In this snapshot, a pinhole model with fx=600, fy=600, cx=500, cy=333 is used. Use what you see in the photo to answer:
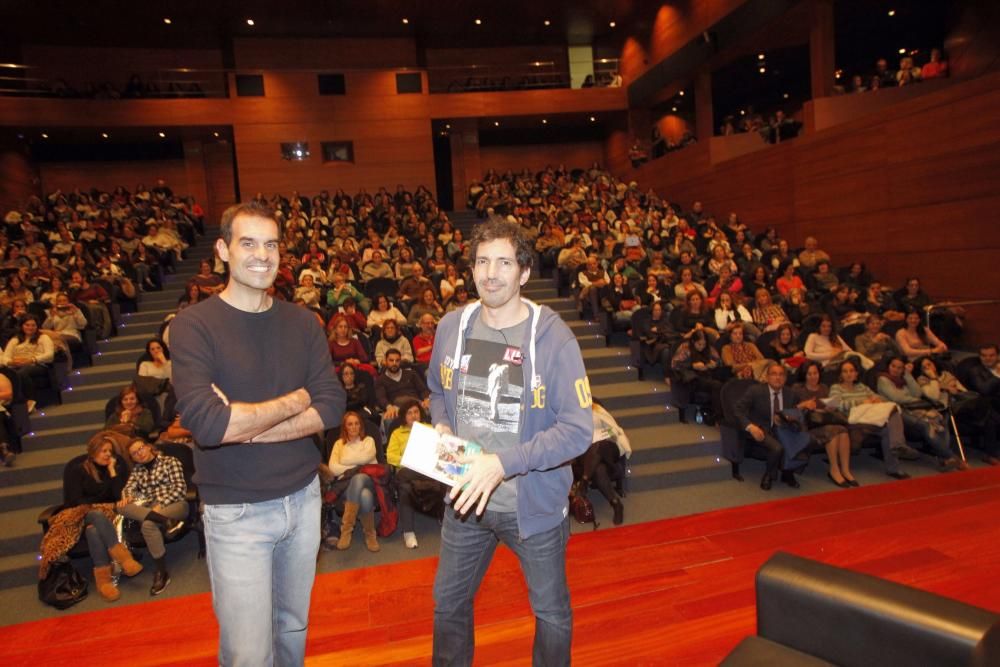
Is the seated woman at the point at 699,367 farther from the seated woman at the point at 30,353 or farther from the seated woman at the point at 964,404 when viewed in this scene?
the seated woman at the point at 30,353

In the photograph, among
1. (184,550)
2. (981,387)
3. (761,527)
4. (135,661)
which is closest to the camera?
(135,661)

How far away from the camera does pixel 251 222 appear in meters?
1.54

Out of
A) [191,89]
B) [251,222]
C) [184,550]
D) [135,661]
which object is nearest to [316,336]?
[251,222]

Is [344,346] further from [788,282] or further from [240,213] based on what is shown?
[788,282]

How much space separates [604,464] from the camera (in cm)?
452

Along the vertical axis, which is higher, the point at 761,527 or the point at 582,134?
the point at 582,134

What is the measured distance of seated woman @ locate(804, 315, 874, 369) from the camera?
6.04 m

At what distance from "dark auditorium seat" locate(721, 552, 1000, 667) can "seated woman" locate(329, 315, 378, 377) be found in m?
4.61

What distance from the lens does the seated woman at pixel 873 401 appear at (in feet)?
16.0

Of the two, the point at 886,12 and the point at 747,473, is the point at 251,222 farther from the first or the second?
the point at 886,12

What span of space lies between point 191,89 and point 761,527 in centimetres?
1633

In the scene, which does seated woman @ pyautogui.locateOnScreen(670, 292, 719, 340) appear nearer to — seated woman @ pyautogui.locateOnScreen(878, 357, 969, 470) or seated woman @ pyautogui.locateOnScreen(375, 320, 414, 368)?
seated woman @ pyautogui.locateOnScreen(878, 357, 969, 470)

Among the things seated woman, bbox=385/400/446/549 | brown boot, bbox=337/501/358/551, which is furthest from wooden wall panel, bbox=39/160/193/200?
brown boot, bbox=337/501/358/551

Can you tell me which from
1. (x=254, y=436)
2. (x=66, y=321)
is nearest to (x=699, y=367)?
(x=254, y=436)
